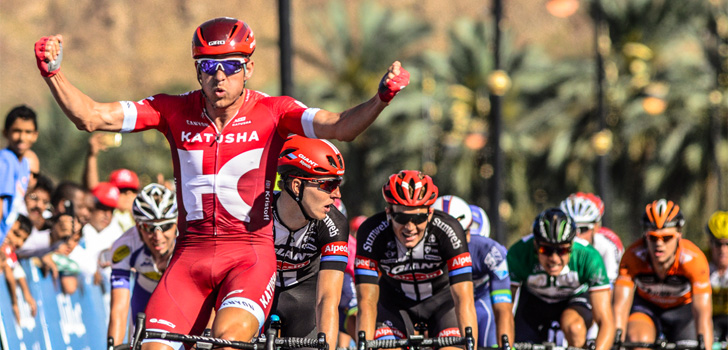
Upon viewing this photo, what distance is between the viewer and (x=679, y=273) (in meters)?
10.3

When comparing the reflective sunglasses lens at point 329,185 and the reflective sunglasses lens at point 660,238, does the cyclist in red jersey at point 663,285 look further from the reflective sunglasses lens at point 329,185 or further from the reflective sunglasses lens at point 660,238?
the reflective sunglasses lens at point 329,185

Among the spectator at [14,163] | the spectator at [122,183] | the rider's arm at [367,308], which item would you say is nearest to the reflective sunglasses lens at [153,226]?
the spectator at [14,163]

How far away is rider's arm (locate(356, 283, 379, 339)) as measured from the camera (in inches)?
305

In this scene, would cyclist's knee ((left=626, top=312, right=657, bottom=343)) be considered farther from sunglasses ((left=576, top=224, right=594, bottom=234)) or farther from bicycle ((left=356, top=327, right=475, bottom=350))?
bicycle ((left=356, top=327, right=475, bottom=350))

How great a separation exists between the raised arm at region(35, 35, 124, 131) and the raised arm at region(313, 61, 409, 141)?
1128mm

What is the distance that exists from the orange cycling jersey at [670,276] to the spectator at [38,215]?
557cm

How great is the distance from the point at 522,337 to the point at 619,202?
25442 millimetres

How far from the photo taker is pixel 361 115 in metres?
5.57

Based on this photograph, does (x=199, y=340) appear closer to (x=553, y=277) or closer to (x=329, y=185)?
(x=329, y=185)

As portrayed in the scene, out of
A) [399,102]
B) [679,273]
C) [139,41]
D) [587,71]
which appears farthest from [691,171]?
[139,41]

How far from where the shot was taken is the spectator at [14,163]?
8.78m

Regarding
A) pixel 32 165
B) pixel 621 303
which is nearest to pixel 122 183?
pixel 32 165

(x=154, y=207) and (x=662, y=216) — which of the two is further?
(x=662, y=216)

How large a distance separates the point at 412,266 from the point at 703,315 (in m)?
3.08
